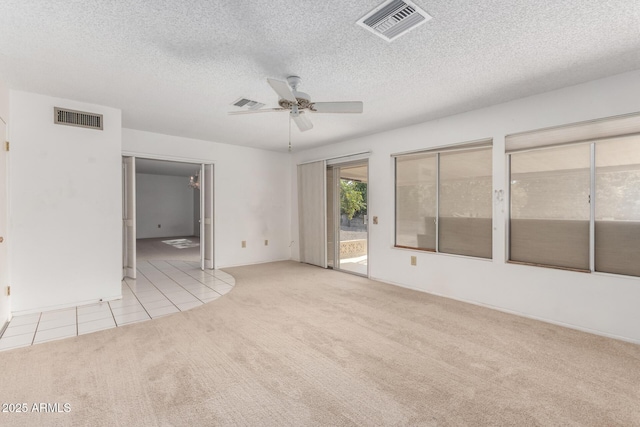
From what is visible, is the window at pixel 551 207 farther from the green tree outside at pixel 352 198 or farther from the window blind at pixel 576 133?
the green tree outside at pixel 352 198

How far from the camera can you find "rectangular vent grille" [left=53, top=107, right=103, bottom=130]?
356 centimetres

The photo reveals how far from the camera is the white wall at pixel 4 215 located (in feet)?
10.0

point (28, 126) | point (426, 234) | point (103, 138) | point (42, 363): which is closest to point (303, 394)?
point (42, 363)

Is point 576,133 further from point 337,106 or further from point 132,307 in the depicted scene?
point 132,307

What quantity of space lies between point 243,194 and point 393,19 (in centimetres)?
480

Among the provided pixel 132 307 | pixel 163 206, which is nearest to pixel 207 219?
pixel 132 307

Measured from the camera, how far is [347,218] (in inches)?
300

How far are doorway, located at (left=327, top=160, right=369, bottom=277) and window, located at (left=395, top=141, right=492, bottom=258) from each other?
76 centimetres

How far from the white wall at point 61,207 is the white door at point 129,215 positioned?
113cm

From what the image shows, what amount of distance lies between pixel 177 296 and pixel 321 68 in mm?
3404

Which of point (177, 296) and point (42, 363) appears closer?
point (42, 363)

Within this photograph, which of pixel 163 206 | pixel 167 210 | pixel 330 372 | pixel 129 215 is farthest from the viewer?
pixel 167 210

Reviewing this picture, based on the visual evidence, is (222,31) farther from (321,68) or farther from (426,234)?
(426,234)

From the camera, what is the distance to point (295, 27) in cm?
211
